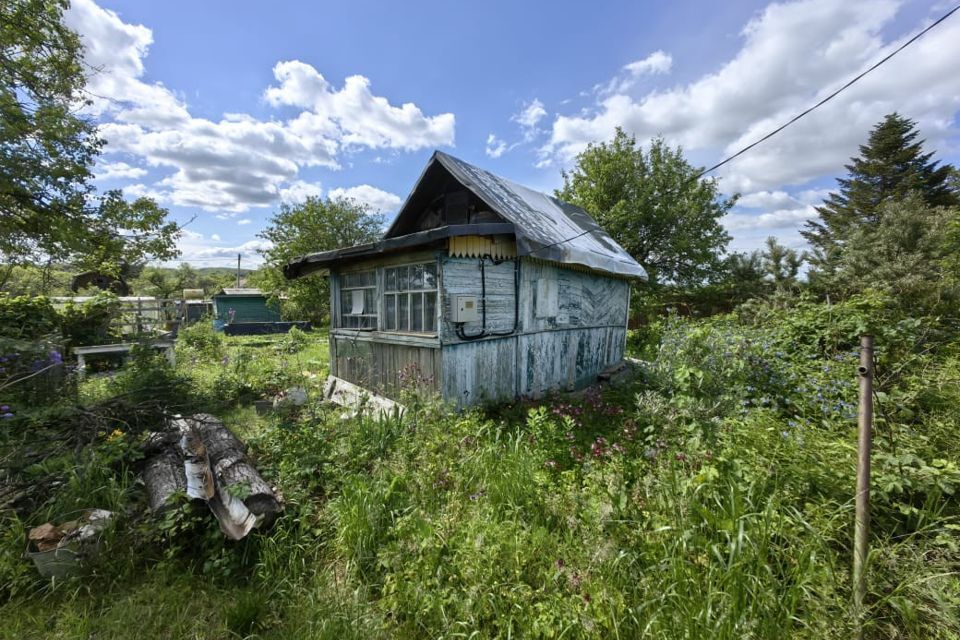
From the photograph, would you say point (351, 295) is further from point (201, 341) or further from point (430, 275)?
point (201, 341)

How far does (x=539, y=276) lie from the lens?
21.7ft

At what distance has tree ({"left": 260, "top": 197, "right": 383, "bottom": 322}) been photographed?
18.1m

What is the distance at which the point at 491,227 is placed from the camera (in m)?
4.87

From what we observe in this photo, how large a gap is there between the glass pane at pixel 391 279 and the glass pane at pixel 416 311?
546mm

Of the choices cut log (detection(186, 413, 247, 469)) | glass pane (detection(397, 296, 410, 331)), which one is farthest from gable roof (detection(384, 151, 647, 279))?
cut log (detection(186, 413, 247, 469))

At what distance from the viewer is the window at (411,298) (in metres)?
5.42

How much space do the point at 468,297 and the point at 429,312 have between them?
0.71 meters

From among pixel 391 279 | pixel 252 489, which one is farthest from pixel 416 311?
pixel 252 489

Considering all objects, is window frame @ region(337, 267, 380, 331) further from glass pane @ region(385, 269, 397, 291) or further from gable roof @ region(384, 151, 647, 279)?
gable roof @ region(384, 151, 647, 279)

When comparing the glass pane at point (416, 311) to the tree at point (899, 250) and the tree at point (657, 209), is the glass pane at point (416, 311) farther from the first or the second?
the tree at point (899, 250)

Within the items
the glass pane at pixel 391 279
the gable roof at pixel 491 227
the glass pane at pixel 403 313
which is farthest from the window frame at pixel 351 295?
the glass pane at pixel 403 313

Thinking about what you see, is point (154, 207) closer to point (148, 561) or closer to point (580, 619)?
point (148, 561)

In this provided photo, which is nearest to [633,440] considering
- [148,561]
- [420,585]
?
[420,585]

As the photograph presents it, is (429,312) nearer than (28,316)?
Yes
